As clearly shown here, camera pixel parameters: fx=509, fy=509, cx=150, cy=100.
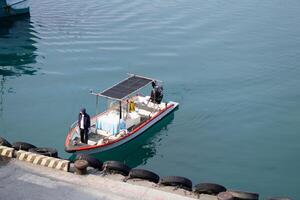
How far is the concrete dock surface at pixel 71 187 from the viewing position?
61.8 ft

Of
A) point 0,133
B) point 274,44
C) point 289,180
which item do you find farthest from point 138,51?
point 289,180

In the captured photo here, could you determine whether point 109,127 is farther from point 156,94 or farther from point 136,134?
point 156,94

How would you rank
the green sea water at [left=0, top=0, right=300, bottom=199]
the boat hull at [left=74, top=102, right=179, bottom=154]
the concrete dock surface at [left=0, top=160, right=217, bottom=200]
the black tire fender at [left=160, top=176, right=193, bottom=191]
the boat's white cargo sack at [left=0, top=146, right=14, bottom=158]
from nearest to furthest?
the concrete dock surface at [left=0, top=160, right=217, bottom=200], the black tire fender at [left=160, top=176, right=193, bottom=191], the boat's white cargo sack at [left=0, top=146, right=14, bottom=158], the boat hull at [left=74, top=102, right=179, bottom=154], the green sea water at [left=0, top=0, right=300, bottom=199]

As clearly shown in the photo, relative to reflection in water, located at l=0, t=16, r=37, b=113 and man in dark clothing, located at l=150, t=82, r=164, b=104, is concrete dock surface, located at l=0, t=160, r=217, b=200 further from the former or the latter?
reflection in water, located at l=0, t=16, r=37, b=113

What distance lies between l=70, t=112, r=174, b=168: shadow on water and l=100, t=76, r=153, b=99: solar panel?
2.74 m

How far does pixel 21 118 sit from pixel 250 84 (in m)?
17.0

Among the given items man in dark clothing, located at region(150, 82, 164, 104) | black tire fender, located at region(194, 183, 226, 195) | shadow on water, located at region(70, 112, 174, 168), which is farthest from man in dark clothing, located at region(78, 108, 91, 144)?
black tire fender, located at region(194, 183, 226, 195)

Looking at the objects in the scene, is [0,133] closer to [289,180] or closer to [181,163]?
[181,163]

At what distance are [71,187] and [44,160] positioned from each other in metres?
2.18

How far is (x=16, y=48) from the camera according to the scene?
45031 mm

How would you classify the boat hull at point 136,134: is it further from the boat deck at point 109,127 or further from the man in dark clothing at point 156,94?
the man in dark clothing at point 156,94

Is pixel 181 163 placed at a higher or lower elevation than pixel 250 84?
lower

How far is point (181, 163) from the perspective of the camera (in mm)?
27516

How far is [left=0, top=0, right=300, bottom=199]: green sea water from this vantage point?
2817cm
